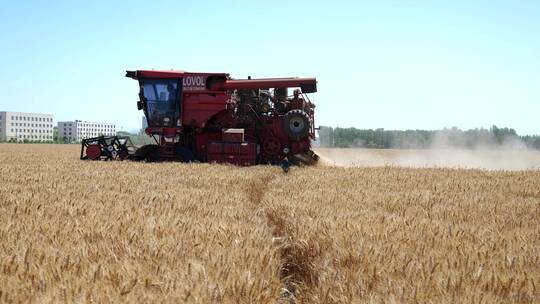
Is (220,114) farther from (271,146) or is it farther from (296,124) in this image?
(296,124)

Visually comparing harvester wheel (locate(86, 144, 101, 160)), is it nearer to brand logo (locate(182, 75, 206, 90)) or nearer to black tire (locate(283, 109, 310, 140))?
brand logo (locate(182, 75, 206, 90))

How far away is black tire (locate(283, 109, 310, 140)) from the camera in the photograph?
18.3 m

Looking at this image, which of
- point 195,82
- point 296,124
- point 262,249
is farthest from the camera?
point 195,82

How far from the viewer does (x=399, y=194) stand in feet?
29.1

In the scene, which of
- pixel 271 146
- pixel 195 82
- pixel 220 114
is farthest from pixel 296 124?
pixel 195 82

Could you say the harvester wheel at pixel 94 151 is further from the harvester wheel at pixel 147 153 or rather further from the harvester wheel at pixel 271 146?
the harvester wheel at pixel 271 146

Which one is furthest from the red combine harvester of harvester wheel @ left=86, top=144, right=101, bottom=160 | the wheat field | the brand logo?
the wheat field

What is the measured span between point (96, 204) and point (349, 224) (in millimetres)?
3345

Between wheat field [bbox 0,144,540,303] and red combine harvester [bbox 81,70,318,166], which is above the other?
red combine harvester [bbox 81,70,318,166]

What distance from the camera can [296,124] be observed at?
18391 millimetres

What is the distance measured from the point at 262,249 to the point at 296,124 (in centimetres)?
1431

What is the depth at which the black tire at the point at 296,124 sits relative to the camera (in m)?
18.3

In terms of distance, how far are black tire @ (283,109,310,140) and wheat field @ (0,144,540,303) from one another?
1008 cm

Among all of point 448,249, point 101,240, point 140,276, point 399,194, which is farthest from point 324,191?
point 140,276
